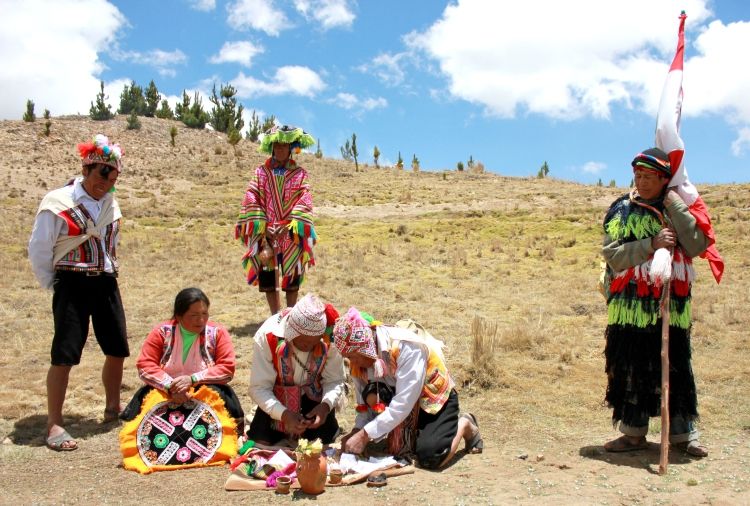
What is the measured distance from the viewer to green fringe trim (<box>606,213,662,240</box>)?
4039 millimetres

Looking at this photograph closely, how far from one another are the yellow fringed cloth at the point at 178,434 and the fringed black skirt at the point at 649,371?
2.51 metres

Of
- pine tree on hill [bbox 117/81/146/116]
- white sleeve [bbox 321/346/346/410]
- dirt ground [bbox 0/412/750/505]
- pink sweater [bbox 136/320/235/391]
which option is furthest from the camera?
pine tree on hill [bbox 117/81/146/116]

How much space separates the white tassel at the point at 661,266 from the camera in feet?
12.5

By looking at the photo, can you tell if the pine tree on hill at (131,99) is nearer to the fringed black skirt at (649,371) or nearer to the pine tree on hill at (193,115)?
the pine tree on hill at (193,115)

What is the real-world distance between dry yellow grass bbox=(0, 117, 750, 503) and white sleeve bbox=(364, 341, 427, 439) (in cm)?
51

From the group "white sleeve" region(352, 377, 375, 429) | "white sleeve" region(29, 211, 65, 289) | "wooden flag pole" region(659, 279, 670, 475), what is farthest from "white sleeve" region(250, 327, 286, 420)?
"wooden flag pole" region(659, 279, 670, 475)

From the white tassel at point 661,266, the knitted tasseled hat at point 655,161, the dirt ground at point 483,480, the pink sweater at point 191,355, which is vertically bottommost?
the dirt ground at point 483,480

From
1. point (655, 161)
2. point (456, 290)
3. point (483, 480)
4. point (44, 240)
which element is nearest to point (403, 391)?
point (483, 480)

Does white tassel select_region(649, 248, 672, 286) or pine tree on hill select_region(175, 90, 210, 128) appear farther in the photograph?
pine tree on hill select_region(175, 90, 210, 128)

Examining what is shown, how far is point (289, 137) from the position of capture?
658cm

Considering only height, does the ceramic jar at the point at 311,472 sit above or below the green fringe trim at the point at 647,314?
below

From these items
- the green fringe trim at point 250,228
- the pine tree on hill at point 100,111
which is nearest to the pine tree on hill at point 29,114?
the pine tree on hill at point 100,111

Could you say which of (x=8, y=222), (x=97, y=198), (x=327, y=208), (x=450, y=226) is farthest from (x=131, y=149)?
(x=97, y=198)

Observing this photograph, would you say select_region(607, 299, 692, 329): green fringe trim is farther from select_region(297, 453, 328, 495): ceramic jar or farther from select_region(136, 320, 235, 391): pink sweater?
select_region(136, 320, 235, 391): pink sweater
